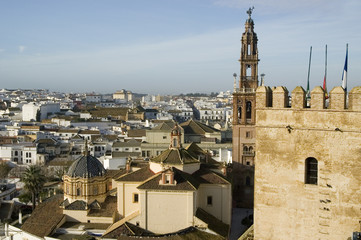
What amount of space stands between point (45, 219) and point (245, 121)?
15.4m

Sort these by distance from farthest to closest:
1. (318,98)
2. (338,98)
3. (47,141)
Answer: (47,141) < (318,98) < (338,98)

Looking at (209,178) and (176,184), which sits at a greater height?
(176,184)

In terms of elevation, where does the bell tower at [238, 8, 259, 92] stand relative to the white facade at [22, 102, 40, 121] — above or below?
above

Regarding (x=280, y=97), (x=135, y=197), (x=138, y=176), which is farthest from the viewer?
(x=138, y=176)

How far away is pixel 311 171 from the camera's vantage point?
973cm

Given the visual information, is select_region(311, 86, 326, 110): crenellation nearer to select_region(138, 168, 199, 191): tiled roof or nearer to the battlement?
the battlement

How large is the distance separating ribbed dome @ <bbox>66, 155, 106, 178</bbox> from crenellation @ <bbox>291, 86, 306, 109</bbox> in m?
19.1

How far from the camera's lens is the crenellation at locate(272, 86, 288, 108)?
9.94 meters

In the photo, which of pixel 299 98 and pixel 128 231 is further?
pixel 128 231

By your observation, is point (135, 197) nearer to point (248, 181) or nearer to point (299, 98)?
point (248, 181)

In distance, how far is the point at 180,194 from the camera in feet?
74.6

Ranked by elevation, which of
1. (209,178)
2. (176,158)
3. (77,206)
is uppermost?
(176,158)

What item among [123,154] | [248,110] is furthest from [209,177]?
[123,154]

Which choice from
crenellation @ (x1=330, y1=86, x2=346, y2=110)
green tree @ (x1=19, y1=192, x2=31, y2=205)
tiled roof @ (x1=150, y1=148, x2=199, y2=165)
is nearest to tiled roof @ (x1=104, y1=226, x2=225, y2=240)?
tiled roof @ (x1=150, y1=148, x2=199, y2=165)
